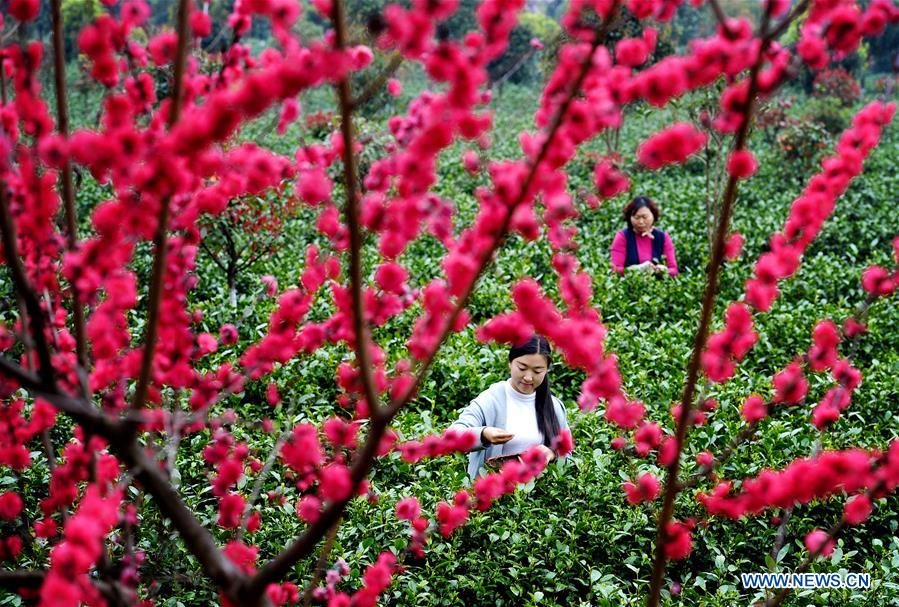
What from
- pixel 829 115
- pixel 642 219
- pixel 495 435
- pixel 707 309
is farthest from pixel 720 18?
pixel 829 115

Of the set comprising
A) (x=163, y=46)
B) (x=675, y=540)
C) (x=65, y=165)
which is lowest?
(x=675, y=540)

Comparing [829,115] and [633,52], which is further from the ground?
[829,115]

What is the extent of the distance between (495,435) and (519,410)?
0.39m

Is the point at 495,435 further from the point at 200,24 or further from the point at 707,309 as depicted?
the point at 200,24

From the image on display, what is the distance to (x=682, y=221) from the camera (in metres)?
9.45

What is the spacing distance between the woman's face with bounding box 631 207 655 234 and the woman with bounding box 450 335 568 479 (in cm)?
321

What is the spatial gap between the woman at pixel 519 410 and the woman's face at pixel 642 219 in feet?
10.5

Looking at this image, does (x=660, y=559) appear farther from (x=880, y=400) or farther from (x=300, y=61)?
(x=880, y=400)

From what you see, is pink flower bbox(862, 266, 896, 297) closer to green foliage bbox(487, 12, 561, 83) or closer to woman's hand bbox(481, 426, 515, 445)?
woman's hand bbox(481, 426, 515, 445)

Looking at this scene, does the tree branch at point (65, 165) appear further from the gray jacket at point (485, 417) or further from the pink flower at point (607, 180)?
the gray jacket at point (485, 417)

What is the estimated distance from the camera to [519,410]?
12.8 feet

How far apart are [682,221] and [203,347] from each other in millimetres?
8292

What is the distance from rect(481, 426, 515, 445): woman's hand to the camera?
3.55m

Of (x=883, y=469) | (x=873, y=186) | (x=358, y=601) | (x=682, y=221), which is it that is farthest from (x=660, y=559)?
(x=873, y=186)
